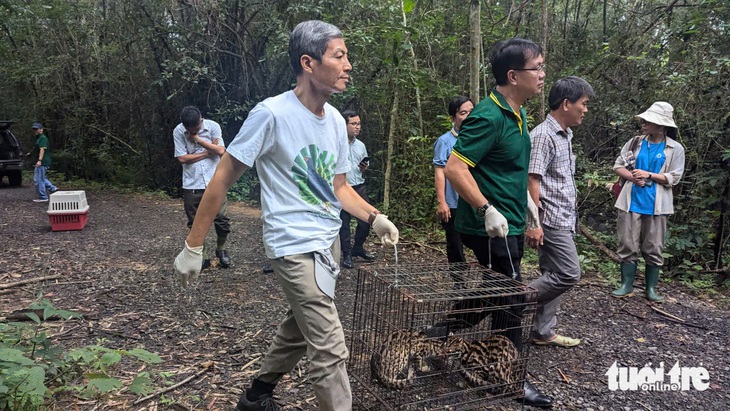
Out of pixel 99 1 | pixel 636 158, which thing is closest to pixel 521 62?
pixel 636 158

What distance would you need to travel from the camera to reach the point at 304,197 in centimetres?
226

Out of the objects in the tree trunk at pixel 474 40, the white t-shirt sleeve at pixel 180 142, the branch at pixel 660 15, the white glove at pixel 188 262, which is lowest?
the white glove at pixel 188 262

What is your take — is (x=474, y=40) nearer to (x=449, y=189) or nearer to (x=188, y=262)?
(x=449, y=189)

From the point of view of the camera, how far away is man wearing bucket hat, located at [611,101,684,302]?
4762 millimetres

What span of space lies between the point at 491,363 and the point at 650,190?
3.36 m

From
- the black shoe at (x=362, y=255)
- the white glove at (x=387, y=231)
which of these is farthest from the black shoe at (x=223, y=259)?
the white glove at (x=387, y=231)

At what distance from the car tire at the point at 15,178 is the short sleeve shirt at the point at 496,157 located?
15.8 m

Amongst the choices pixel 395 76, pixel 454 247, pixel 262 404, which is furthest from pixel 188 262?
pixel 395 76

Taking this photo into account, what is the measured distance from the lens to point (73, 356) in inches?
103

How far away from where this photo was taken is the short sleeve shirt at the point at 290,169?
2.17m

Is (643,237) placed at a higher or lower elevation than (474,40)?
lower

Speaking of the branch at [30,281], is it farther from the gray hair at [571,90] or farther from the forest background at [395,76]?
the gray hair at [571,90]

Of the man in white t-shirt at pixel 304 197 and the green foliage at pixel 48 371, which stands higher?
the man in white t-shirt at pixel 304 197

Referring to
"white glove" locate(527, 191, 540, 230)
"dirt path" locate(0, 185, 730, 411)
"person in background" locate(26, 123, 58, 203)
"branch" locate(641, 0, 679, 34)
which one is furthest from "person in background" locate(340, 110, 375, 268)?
"person in background" locate(26, 123, 58, 203)
